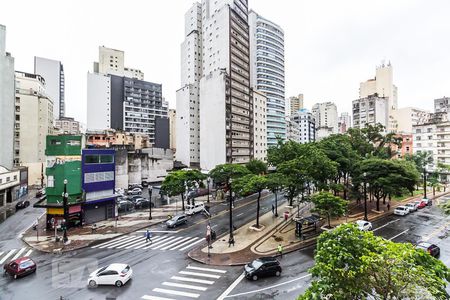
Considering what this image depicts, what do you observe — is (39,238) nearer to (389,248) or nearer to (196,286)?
(196,286)

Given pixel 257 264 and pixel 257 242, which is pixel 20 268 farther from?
pixel 257 242

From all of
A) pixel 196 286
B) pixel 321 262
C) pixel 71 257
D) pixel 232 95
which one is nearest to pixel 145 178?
pixel 232 95

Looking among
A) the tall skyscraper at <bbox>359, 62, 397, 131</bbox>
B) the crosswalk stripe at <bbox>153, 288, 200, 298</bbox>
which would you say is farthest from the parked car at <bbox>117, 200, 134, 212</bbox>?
the tall skyscraper at <bbox>359, 62, 397, 131</bbox>

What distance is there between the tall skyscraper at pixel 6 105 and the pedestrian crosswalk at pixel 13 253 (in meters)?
43.3

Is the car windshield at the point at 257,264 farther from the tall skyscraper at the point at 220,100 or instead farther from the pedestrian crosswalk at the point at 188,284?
the tall skyscraper at the point at 220,100

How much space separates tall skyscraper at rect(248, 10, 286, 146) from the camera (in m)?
101

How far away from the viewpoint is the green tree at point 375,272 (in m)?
8.70

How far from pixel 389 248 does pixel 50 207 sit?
36.6 m

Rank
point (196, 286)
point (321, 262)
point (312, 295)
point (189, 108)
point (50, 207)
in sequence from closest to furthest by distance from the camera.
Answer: point (312, 295) < point (321, 262) < point (196, 286) < point (50, 207) < point (189, 108)

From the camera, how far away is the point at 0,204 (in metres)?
49.5

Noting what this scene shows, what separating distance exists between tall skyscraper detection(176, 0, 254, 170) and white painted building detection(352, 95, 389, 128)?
7750 centimetres

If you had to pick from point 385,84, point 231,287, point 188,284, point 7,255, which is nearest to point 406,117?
point 385,84

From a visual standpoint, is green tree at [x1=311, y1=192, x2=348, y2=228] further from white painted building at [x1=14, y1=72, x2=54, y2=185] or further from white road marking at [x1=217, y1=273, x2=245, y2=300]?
white painted building at [x1=14, y1=72, x2=54, y2=185]

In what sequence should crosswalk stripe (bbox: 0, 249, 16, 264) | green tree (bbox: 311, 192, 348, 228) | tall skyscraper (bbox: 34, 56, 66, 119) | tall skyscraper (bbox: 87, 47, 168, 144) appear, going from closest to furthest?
1. crosswalk stripe (bbox: 0, 249, 16, 264)
2. green tree (bbox: 311, 192, 348, 228)
3. tall skyscraper (bbox: 87, 47, 168, 144)
4. tall skyscraper (bbox: 34, 56, 66, 119)
